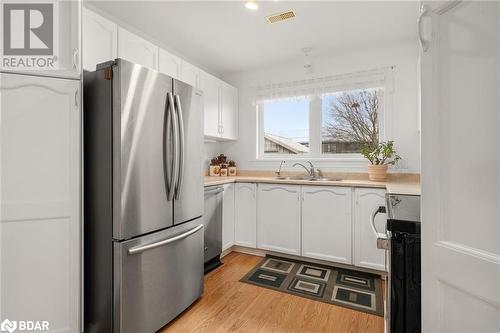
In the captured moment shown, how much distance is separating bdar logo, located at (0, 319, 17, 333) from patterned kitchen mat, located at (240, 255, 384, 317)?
62.1 inches

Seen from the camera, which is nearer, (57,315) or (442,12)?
(442,12)

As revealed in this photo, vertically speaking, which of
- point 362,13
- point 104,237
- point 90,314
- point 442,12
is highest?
point 362,13

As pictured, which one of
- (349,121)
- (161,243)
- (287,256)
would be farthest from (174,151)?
(349,121)

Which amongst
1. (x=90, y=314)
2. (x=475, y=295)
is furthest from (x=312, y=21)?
(x=90, y=314)

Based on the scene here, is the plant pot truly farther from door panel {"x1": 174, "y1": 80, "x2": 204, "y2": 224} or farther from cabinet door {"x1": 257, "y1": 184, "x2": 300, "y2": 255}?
door panel {"x1": 174, "y1": 80, "x2": 204, "y2": 224}

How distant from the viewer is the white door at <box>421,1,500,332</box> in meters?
0.66

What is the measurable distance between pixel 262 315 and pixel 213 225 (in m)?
1.02

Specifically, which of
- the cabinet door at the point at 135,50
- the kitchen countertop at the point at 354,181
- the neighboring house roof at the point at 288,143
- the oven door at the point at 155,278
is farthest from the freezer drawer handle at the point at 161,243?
the neighboring house roof at the point at 288,143

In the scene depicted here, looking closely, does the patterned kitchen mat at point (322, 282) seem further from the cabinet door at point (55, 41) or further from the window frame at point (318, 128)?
the cabinet door at point (55, 41)

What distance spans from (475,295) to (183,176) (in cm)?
161

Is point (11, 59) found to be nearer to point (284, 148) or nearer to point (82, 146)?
point (82, 146)

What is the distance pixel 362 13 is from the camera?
89.4 inches

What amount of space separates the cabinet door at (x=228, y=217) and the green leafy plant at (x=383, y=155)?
1.55 metres

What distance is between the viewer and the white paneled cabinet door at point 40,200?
1344 mm
